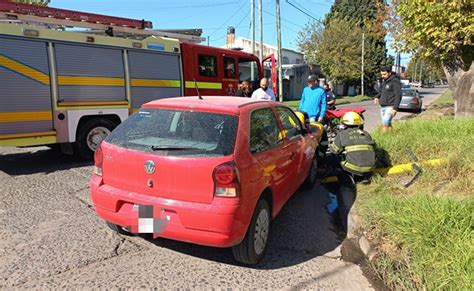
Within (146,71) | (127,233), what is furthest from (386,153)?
(146,71)

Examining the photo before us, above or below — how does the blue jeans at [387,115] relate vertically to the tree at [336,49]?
below

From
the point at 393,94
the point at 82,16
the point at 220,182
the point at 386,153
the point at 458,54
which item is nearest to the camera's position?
the point at 220,182

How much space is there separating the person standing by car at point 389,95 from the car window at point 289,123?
4.32 meters

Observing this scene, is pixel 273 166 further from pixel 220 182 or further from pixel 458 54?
pixel 458 54

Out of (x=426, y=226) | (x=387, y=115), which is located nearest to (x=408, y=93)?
(x=387, y=115)

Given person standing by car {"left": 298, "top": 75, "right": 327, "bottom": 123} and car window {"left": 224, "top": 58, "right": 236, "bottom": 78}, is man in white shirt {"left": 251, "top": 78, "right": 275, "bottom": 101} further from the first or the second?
car window {"left": 224, "top": 58, "right": 236, "bottom": 78}

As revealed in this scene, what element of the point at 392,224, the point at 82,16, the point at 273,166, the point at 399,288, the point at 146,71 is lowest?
the point at 399,288

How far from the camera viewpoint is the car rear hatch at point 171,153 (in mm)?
3240

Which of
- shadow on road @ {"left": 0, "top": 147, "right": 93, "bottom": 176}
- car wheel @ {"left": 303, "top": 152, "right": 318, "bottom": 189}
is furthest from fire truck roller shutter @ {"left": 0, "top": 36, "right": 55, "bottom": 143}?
car wheel @ {"left": 303, "top": 152, "right": 318, "bottom": 189}

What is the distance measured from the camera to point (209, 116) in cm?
367

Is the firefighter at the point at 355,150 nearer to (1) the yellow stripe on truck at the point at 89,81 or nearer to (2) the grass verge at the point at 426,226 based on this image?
(2) the grass verge at the point at 426,226

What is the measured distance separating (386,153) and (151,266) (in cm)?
484

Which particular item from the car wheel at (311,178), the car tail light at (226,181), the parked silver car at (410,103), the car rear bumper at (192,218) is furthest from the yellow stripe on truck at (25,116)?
the parked silver car at (410,103)

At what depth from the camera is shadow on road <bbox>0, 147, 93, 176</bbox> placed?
6984 mm
